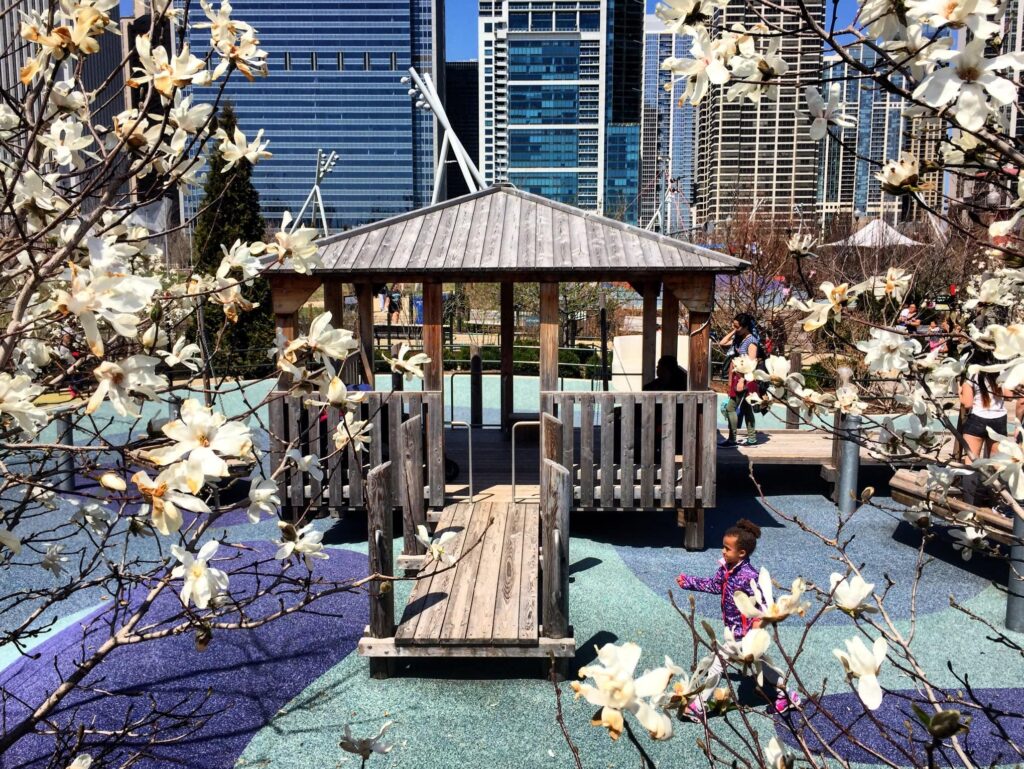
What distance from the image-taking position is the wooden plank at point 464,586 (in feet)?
16.0

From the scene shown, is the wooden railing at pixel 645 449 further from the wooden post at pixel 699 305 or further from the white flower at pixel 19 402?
the white flower at pixel 19 402

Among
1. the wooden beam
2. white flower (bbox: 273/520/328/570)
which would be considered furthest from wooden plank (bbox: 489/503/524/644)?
white flower (bbox: 273/520/328/570)

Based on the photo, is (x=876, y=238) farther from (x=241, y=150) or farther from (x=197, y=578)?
(x=197, y=578)

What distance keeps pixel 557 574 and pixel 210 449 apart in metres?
3.67

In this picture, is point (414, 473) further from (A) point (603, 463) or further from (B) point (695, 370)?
(B) point (695, 370)

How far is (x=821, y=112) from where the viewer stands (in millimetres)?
2174

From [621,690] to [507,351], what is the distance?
9646 millimetres

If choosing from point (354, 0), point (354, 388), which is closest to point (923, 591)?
point (354, 388)

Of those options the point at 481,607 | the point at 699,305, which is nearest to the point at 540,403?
the point at 699,305

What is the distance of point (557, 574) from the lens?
16.5 feet

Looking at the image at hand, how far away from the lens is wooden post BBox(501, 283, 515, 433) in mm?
10539

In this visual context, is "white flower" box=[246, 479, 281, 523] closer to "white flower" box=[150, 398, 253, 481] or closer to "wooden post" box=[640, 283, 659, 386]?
"white flower" box=[150, 398, 253, 481]

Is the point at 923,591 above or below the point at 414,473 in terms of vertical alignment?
below

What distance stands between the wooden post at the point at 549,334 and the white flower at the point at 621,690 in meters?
5.81
